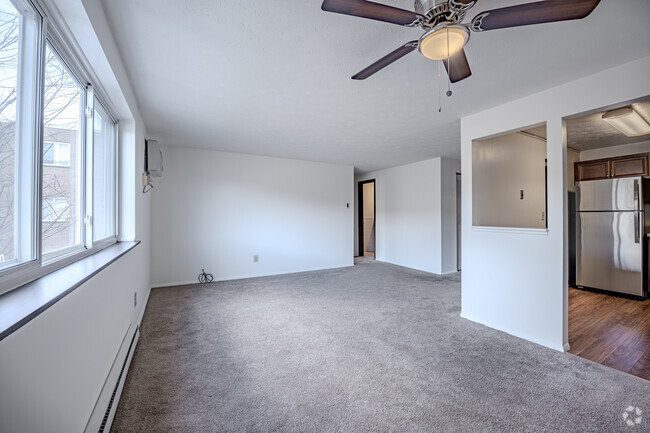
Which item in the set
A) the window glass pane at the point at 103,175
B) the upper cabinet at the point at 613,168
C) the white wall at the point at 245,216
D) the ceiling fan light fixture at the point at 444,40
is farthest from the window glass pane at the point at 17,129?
the upper cabinet at the point at 613,168

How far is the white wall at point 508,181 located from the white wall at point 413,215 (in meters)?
1.51

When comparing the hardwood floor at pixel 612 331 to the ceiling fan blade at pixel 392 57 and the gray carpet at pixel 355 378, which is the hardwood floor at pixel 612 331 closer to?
the gray carpet at pixel 355 378

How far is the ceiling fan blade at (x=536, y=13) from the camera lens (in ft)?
3.75

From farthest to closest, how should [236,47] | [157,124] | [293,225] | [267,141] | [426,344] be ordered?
[293,225]
[267,141]
[157,124]
[426,344]
[236,47]

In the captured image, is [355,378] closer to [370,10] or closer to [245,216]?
[370,10]

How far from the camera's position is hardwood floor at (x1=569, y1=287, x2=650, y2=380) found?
216 cm

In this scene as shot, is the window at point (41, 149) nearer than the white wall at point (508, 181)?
Yes

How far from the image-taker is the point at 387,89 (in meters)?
2.43

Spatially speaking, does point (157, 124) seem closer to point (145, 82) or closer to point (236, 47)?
point (145, 82)

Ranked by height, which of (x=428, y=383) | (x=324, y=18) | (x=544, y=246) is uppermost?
(x=324, y=18)

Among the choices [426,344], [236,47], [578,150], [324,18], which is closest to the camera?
[324,18]

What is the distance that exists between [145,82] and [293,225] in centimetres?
351

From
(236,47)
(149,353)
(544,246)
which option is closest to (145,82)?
(236,47)

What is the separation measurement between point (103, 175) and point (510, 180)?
4.45m
